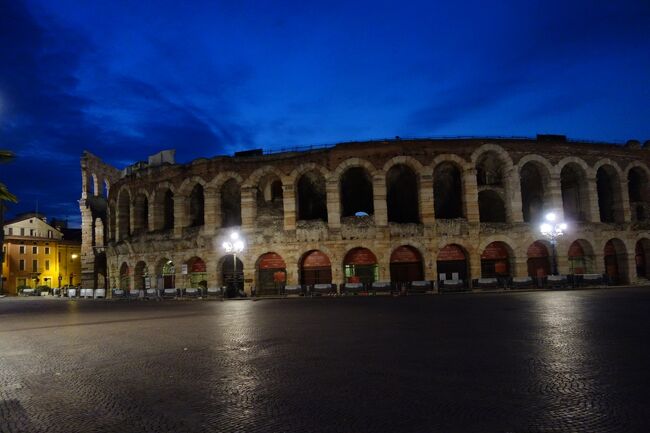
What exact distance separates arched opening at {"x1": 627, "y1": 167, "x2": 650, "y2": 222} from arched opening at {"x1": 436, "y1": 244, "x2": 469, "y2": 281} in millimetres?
14140

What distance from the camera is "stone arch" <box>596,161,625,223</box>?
32.1 m

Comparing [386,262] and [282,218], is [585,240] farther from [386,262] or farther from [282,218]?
[282,218]

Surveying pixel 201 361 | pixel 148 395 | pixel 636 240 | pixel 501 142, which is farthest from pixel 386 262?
pixel 148 395

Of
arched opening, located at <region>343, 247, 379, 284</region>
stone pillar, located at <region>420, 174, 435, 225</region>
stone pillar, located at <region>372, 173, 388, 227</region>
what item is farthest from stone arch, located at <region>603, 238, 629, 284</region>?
arched opening, located at <region>343, 247, 379, 284</region>

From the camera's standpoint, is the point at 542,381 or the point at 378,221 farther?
the point at 378,221

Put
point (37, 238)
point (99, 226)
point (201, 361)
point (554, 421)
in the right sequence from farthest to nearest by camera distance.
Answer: point (37, 238) → point (99, 226) → point (201, 361) → point (554, 421)

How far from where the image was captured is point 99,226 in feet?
157

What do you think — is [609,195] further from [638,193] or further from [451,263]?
[451,263]

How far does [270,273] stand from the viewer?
3155cm

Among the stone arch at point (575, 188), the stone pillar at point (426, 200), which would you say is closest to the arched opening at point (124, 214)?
the stone pillar at point (426, 200)

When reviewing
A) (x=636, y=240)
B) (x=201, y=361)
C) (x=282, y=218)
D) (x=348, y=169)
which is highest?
(x=348, y=169)

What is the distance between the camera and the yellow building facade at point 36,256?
202ft

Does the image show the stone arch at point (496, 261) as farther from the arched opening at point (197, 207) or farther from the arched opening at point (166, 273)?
the arched opening at point (166, 273)

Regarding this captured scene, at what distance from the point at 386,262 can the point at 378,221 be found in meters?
2.82
